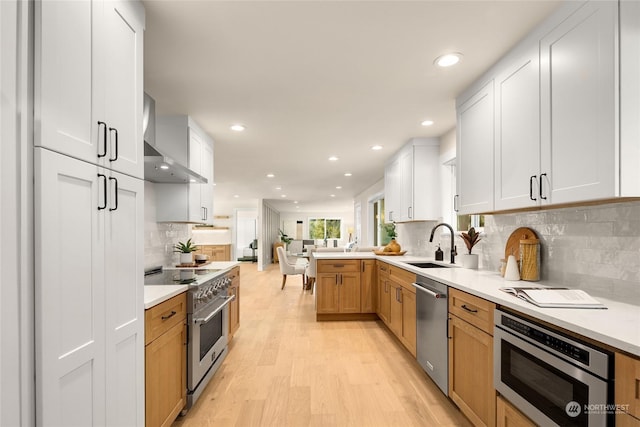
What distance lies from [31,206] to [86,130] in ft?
1.20

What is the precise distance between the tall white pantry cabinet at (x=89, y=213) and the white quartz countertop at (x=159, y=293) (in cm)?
11

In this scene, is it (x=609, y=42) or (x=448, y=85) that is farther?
(x=448, y=85)

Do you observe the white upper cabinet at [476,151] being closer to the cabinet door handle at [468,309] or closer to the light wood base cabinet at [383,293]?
the cabinet door handle at [468,309]

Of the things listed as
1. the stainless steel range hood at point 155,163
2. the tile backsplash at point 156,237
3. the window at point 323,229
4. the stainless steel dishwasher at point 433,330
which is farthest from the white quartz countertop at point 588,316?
the window at point 323,229

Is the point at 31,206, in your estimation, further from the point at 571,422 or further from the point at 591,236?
the point at 591,236

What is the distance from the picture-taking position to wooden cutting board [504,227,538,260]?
2.31 m

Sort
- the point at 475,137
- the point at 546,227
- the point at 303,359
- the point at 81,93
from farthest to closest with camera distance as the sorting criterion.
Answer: the point at 303,359 → the point at 475,137 → the point at 546,227 → the point at 81,93

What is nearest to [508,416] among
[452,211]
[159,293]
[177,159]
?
[159,293]

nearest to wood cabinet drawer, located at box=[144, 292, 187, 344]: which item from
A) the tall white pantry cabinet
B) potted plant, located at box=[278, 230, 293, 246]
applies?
the tall white pantry cabinet

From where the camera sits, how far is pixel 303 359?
316cm

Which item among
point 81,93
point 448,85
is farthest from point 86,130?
point 448,85

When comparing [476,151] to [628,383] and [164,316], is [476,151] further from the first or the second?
[164,316]

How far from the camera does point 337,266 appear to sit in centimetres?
446

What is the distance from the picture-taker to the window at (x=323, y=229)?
16105 mm
